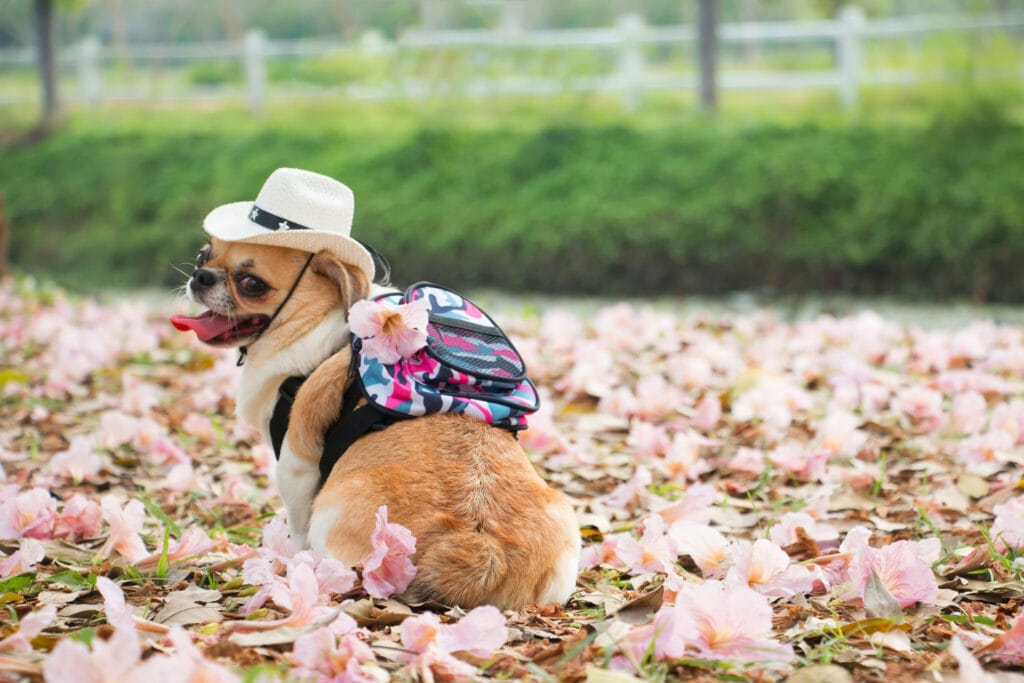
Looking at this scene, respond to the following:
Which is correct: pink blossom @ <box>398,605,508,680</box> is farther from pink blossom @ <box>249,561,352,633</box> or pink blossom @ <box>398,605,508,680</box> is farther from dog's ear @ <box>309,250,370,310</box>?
dog's ear @ <box>309,250,370,310</box>

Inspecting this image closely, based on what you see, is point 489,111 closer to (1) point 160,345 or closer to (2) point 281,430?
(1) point 160,345

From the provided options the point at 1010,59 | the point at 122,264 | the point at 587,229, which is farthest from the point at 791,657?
the point at 122,264

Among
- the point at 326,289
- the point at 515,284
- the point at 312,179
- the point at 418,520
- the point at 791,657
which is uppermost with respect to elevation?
the point at 312,179

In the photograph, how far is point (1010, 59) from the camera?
11258 millimetres

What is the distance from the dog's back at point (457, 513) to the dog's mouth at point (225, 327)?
47cm

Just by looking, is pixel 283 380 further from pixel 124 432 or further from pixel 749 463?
pixel 749 463

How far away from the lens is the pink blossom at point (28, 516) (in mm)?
2822

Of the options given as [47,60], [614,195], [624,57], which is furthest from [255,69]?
[614,195]

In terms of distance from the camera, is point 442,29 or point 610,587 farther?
point 442,29

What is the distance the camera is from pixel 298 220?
9.38ft

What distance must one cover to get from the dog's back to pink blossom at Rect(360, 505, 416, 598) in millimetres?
37

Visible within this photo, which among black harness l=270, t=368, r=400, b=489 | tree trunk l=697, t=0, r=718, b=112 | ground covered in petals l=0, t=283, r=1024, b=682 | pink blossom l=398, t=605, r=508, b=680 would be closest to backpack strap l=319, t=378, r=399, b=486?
black harness l=270, t=368, r=400, b=489

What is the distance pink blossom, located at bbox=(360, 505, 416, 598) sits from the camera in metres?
2.34

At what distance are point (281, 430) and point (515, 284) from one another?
8353mm
